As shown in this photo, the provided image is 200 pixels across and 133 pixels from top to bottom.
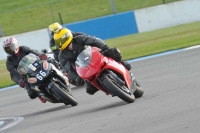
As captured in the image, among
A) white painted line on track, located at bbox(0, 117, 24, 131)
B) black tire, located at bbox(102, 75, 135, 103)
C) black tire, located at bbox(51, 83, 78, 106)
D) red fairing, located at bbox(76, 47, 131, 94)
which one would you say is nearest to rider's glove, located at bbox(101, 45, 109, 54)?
red fairing, located at bbox(76, 47, 131, 94)

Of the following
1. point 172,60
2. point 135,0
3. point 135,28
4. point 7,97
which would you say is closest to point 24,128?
point 7,97

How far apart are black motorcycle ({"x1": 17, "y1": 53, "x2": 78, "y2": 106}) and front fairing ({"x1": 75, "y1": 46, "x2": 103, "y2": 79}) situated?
67.1 inches

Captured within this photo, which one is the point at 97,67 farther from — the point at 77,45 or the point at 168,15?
the point at 168,15

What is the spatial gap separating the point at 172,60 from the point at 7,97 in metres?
4.32

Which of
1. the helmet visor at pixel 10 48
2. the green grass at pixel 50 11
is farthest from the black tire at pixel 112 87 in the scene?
the green grass at pixel 50 11

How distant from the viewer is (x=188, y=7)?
30.8 m

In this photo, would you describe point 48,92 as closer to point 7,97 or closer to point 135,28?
point 7,97

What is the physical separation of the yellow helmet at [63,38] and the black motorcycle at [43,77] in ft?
4.27

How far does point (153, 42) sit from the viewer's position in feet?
81.1

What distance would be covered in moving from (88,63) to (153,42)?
1499 centimetres

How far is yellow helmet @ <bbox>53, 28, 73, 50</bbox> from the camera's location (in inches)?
412

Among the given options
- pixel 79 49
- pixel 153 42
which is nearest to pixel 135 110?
pixel 79 49

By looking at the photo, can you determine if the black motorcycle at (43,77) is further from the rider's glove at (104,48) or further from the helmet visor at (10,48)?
the rider's glove at (104,48)

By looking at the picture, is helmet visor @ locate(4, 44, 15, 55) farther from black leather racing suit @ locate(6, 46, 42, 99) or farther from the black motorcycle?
the black motorcycle
